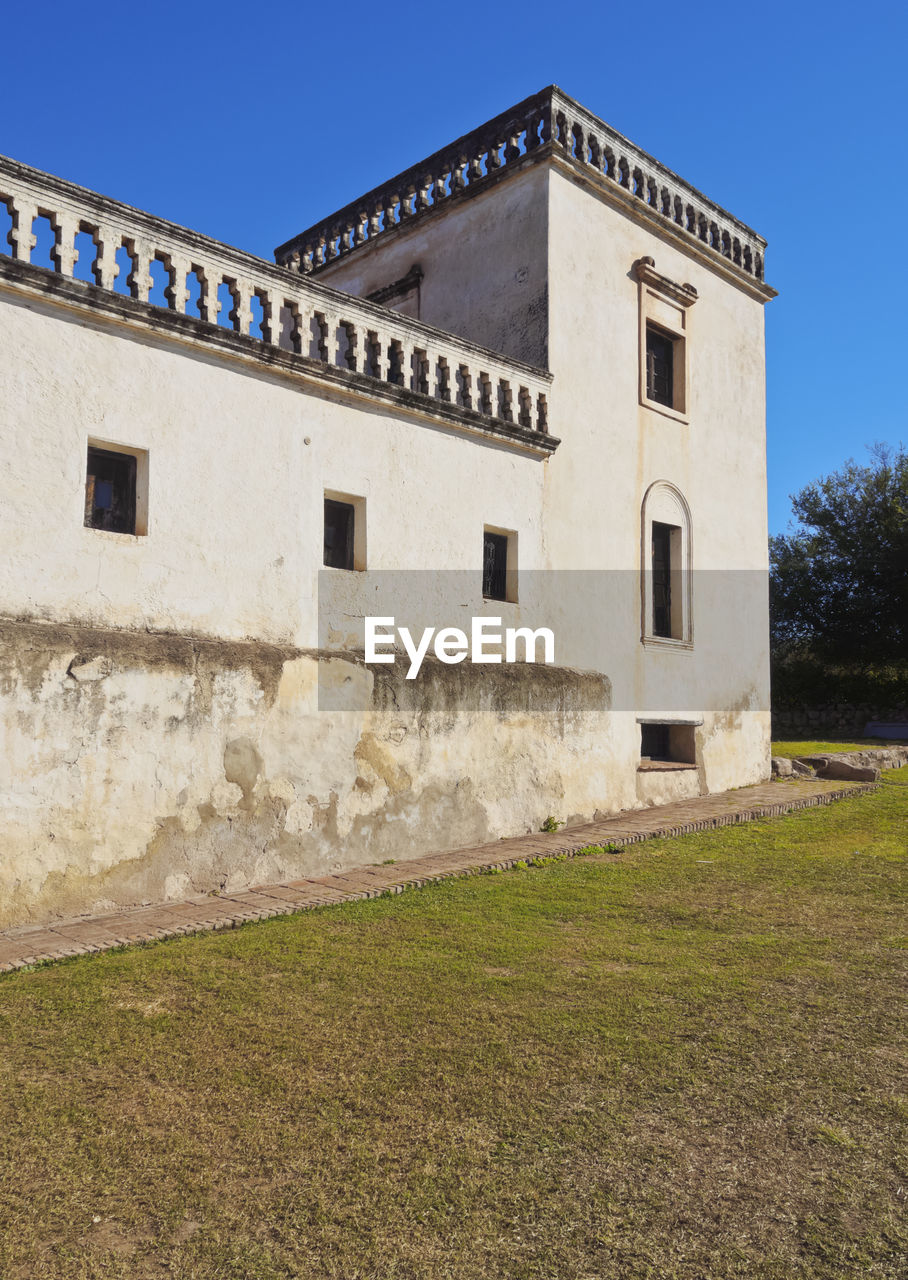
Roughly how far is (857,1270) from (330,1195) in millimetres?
1465

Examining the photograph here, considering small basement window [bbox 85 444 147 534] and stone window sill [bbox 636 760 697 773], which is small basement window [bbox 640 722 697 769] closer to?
stone window sill [bbox 636 760 697 773]

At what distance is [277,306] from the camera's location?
26.6ft

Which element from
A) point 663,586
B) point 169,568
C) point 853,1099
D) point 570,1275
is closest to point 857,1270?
point 570,1275

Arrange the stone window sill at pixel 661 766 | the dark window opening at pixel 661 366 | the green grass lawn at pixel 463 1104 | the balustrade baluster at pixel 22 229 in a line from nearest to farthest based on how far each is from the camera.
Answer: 1. the green grass lawn at pixel 463 1104
2. the balustrade baluster at pixel 22 229
3. the stone window sill at pixel 661 766
4. the dark window opening at pixel 661 366

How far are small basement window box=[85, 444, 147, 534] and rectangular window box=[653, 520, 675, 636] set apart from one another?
7.36m

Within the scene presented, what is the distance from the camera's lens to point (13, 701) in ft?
19.8

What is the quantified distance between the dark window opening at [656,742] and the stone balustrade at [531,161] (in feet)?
21.7

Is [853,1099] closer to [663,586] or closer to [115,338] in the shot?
[115,338]

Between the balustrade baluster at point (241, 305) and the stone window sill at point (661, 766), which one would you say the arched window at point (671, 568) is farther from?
the balustrade baluster at point (241, 305)

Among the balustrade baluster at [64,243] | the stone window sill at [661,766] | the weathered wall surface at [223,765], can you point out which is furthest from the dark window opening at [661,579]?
the balustrade baluster at [64,243]

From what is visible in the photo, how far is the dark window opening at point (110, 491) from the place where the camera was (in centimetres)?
701

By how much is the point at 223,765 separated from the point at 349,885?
4.32 feet

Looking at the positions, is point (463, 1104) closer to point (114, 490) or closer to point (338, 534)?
point (114, 490)

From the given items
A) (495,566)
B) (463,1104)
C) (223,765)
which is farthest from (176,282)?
(463,1104)
